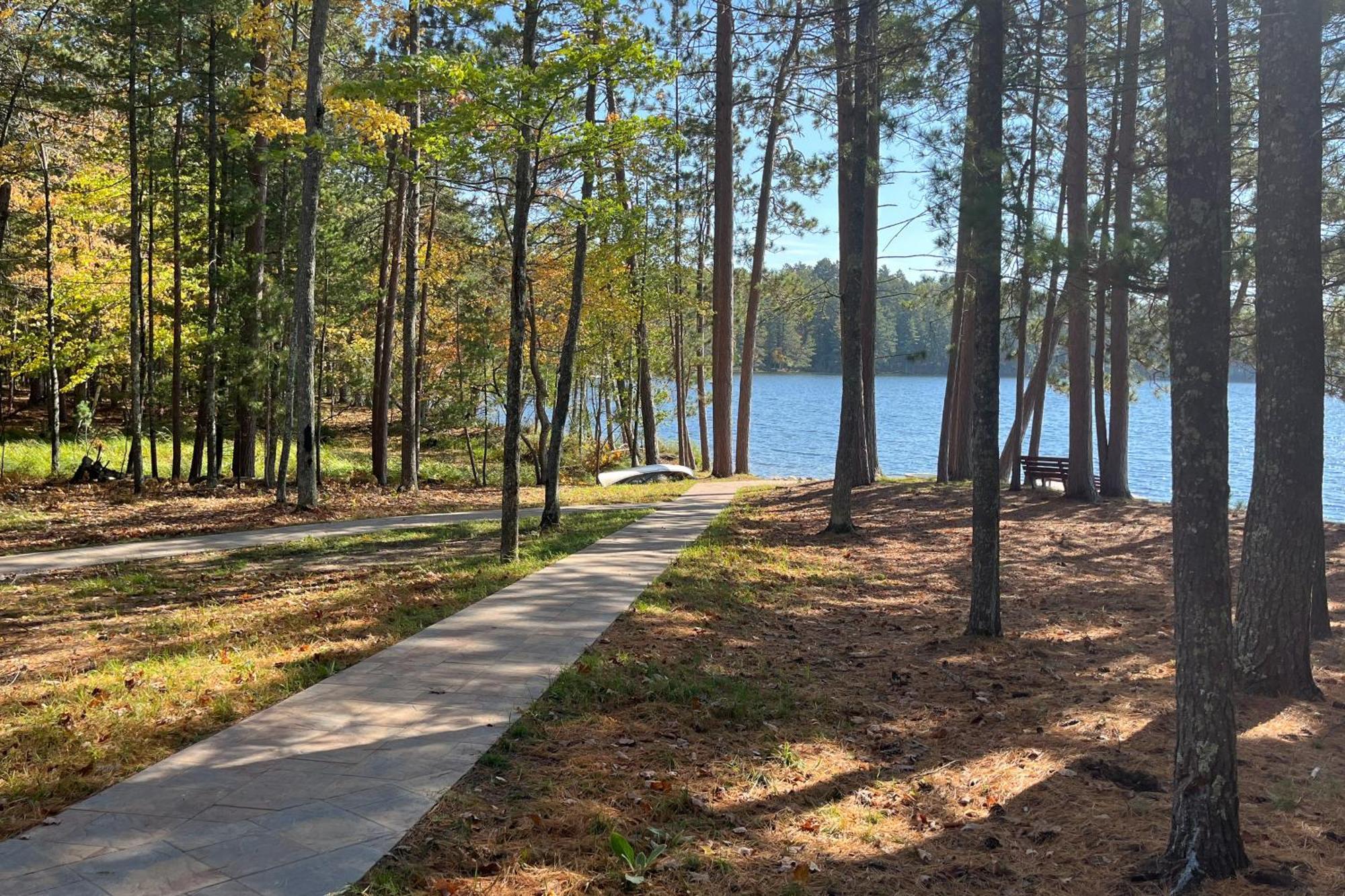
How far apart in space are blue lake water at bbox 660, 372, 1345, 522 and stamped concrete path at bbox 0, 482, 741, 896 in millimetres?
7842

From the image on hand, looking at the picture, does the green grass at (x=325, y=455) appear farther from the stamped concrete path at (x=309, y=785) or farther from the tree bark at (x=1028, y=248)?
the stamped concrete path at (x=309, y=785)

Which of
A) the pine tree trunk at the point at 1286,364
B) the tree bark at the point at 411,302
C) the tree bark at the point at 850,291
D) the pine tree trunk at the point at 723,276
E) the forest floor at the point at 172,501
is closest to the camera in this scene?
the pine tree trunk at the point at 1286,364

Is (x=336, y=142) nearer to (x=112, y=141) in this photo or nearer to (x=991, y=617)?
(x=112, y=141)

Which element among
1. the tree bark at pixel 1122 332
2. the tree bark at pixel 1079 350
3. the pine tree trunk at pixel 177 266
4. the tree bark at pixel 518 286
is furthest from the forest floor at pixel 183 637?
the tree bark at pixel 1122 332

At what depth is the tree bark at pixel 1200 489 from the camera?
3.49 meters

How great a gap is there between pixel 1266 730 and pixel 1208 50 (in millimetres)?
3918

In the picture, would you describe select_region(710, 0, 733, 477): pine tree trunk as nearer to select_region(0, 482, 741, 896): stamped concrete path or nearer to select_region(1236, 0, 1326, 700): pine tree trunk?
select_region(1236, 0, 1326, 700): pine tree trunk

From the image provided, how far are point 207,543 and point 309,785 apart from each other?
8837 millimetres

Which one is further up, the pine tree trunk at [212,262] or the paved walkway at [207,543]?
the pine tree trunk at [212,262]

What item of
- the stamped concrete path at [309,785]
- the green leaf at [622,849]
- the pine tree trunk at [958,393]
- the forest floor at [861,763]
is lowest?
the forest floor at [861,763]

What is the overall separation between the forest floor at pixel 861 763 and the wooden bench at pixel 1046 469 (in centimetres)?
774

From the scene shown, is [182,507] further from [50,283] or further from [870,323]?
[870,323]

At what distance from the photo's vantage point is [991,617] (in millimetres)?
7195

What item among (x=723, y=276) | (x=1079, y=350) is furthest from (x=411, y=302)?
(x=1079, y=350)
